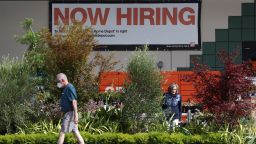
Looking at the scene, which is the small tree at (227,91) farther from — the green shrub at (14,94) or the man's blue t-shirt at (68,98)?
the green shrub at (14,94)

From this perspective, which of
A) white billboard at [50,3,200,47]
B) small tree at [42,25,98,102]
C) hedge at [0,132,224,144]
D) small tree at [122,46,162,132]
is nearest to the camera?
hedge at [0,132,224,144]

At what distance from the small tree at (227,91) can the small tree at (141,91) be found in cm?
109

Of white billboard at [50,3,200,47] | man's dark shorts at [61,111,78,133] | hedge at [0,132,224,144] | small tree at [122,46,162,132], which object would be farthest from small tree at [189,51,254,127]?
white billboard at [50,3,200,47]

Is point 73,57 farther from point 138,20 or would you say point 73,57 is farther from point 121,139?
point 138,20

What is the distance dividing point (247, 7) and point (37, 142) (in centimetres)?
1498

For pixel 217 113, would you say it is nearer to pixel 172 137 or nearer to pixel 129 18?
pixel 172 137

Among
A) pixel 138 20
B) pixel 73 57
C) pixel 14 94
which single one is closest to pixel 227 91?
pixel 73 57

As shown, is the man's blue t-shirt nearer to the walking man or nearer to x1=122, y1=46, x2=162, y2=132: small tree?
the walking man

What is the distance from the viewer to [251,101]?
45.9ft

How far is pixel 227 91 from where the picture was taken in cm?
1387

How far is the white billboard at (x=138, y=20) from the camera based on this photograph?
25.0m

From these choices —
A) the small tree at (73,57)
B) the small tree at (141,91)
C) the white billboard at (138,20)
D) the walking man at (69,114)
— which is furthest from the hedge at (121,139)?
the white billboard at (138,20)

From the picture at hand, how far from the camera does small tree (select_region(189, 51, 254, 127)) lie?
13.7 meters

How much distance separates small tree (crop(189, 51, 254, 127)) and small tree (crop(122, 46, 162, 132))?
1089 millimetres
